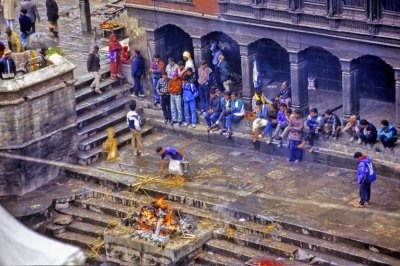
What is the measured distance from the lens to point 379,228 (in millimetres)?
30922

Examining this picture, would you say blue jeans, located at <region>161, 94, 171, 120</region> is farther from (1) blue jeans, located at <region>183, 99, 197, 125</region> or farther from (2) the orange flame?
(2) the orange flame

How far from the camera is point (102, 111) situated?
126 ft

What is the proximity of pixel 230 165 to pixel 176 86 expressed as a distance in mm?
3198

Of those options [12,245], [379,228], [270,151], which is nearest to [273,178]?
[270,151]

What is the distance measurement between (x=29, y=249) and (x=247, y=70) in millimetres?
21004

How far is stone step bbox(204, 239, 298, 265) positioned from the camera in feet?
101

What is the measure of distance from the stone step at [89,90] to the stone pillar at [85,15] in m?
4.43

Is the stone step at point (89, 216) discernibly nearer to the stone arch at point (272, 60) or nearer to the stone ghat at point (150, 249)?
the stone ghat at point (150, 249)

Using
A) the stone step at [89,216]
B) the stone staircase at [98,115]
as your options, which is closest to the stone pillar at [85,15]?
the stone staircase at [98,115]

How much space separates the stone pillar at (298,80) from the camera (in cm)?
3622

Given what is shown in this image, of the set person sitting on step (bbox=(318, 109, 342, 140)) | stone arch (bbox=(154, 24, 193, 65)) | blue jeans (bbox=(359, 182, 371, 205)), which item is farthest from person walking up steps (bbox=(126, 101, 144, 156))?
blue jeans (bbox=(359, 182, 371, 205))

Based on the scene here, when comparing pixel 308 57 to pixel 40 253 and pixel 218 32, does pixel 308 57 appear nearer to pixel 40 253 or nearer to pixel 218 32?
pixel 218 32

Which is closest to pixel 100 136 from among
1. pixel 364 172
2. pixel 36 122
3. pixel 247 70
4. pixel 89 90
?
pixel 89 90

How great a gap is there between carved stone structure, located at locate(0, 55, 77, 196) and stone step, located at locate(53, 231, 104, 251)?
2474 mm
